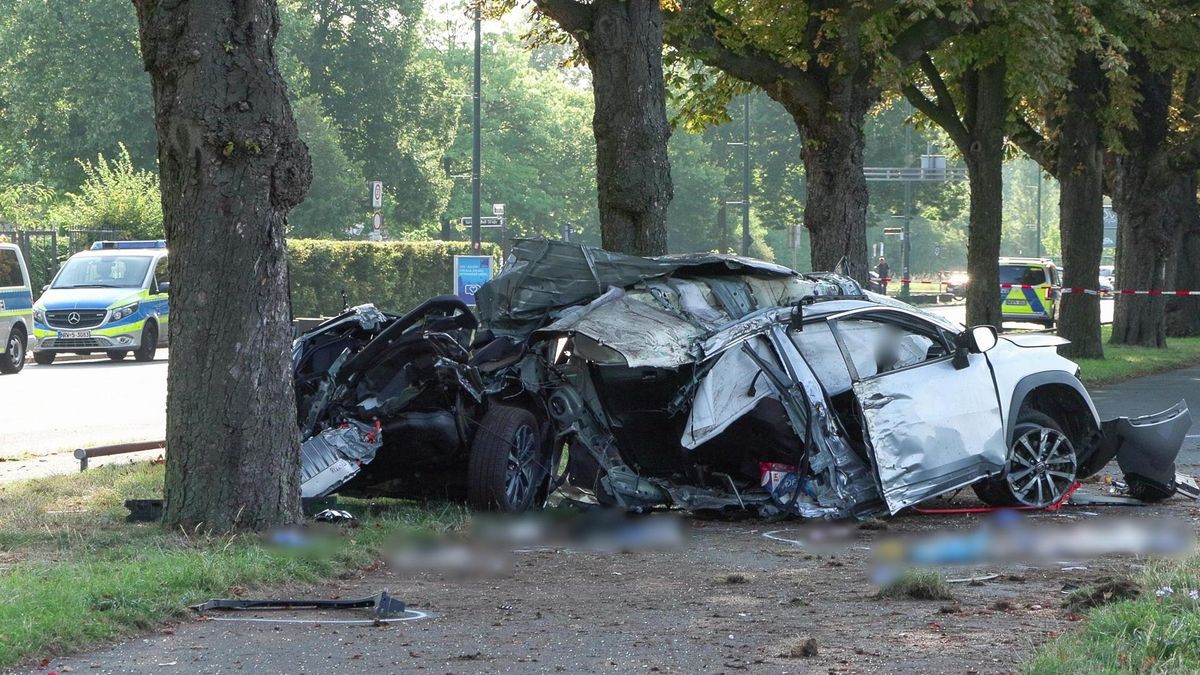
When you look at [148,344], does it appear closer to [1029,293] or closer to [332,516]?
[332,516]

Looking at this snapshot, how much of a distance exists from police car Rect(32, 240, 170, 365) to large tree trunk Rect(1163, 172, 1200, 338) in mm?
22619

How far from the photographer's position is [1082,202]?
1060 inches

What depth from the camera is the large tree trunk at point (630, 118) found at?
1407cm

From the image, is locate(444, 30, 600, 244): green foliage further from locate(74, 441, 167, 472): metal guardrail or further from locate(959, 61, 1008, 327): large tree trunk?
locate(74, 441, 167, 472): metal guardrail

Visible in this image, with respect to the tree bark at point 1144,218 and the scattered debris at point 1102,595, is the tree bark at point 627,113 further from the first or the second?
the tree bark at point 1144,218

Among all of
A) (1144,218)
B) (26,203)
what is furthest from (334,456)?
(26,203)

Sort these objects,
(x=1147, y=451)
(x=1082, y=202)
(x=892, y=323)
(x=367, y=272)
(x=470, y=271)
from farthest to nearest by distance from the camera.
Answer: (x=367, y=272) → (x=470, y=271) → (x=1082, y=202) → (x=1147, y=451) → (x=892, y=323)

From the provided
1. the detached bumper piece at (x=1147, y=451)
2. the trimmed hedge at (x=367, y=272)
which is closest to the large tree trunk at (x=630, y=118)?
the detached bumper piece at (x=1147, y=451)

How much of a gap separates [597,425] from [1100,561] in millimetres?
3246

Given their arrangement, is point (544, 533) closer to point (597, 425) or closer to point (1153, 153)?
point (597, 425)

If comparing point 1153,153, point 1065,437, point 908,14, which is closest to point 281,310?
point 1065,437

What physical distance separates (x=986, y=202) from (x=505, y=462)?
17079 mm

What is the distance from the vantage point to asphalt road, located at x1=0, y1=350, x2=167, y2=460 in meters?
15.4

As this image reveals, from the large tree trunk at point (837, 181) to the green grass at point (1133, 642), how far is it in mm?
14035
